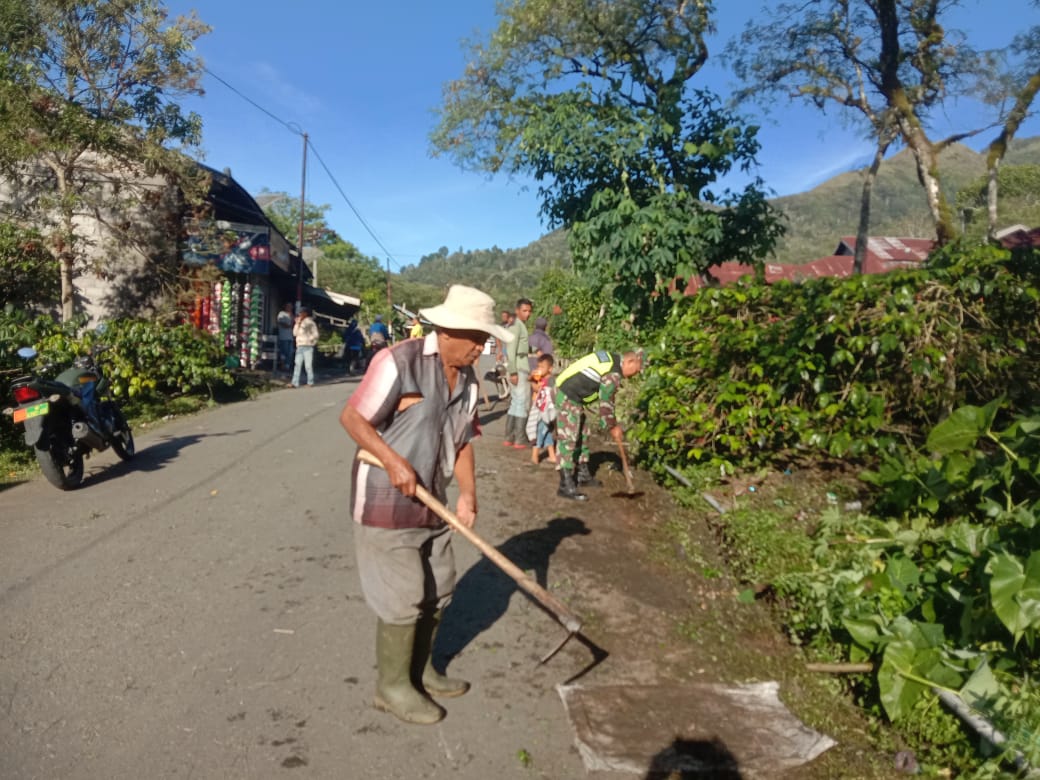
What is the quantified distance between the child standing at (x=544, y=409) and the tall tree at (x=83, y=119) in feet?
29.5

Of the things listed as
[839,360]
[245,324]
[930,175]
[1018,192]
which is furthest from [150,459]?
[1018,192]

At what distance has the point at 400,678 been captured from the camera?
3543 millimetres

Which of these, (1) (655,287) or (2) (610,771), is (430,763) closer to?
(2) (610,771)

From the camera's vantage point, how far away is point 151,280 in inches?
690

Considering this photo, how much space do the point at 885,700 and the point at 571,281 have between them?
78.6 ft

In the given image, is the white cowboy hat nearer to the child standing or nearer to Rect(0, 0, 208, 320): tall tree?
the child standing

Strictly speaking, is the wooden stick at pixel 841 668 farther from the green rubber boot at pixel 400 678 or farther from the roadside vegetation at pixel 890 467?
the green rubber boot at pixel 400 678

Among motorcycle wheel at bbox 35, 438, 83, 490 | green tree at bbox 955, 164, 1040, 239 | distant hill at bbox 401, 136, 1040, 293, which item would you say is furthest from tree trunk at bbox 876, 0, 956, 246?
distant hill at bbox 401, 136, 1040, 293

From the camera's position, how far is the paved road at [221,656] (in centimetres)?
325

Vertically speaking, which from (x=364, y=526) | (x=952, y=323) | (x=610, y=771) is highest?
(x=952, y=323)

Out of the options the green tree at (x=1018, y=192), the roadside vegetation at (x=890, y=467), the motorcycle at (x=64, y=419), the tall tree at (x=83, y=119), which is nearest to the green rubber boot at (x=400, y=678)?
the roadside vegetation at (x=890, y=467)

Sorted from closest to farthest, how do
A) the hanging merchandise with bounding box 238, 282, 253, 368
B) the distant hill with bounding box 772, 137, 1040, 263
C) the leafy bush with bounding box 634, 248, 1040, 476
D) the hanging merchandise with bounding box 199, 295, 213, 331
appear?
the leafy bush with bounding box 634, 248, 1040, 476 → the hanging merchandise with bounding box 199, 295, 213, 331 → the hanging merchandise with bounding box 238, 282, 253, 368 → the distant hill with bounding box 772, 137, 1040, 263

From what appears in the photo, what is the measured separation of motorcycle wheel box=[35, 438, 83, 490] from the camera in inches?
285

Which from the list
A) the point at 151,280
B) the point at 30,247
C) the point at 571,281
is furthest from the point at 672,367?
the point at 571,281
